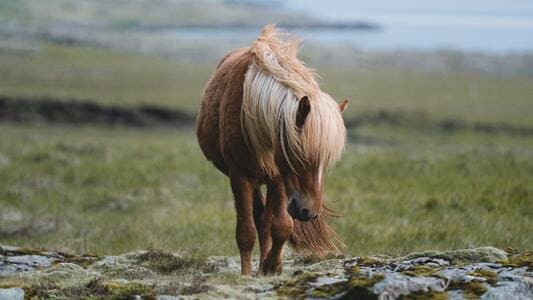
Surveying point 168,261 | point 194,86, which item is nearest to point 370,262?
point 168,261

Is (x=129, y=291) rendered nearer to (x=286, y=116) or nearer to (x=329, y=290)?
(x=329, y=290)

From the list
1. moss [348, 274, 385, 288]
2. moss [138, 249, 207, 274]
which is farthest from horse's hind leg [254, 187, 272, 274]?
moss [348, 274, 385, 288]

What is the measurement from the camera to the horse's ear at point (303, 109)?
268 inches

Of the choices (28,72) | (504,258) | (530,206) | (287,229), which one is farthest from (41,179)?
(28,72)

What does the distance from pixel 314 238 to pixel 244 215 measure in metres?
0.97

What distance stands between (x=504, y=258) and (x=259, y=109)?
239 cm

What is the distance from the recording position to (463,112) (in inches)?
1660

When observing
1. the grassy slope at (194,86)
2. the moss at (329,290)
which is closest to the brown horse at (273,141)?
the moss at (329,290)

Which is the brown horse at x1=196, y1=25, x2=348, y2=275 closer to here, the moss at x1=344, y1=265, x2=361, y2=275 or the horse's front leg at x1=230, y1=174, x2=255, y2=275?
the horse's front leg at x1=230, y1=174, x2=255, y2=275

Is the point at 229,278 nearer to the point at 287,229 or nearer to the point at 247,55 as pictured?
the point at 287,229

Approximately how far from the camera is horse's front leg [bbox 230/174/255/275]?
7.78 meters

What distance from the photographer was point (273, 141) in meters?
6.98

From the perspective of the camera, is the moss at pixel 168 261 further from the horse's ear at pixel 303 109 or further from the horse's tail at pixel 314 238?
the horse's ear at pixel 303 109

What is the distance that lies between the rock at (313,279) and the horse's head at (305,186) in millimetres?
484
